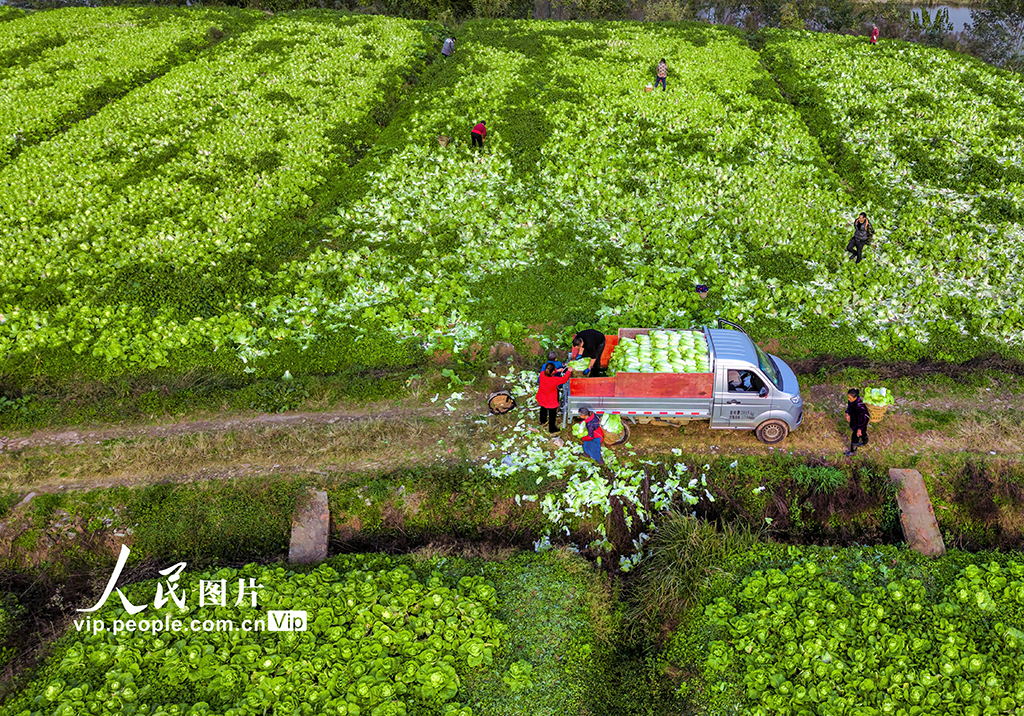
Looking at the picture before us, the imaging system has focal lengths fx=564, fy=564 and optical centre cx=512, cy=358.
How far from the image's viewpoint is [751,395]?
1245 cm

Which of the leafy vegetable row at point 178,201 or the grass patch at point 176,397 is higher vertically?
the leafy vegetable row at point 178,201

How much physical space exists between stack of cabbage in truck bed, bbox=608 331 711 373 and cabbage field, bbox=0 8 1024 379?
301 centimetres

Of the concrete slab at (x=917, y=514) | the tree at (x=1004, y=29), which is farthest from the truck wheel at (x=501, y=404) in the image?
the tree at (x=1004, y=29)

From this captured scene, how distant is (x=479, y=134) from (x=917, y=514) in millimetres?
20230

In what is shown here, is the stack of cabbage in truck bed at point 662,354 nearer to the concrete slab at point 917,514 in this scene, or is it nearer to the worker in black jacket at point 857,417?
the worker in black jacket at point 857,417

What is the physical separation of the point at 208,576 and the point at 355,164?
60.9 ft

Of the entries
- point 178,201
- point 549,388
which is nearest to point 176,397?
point 549,388

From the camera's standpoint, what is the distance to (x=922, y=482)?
39.5ft

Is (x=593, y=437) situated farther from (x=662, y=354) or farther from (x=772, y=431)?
(x=772, y=431)

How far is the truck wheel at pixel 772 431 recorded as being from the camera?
12844mm

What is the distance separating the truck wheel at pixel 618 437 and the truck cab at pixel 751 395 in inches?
76.8

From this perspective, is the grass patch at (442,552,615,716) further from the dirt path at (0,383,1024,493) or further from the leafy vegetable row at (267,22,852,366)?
the leafy vegetable row at (267,22,852,366)

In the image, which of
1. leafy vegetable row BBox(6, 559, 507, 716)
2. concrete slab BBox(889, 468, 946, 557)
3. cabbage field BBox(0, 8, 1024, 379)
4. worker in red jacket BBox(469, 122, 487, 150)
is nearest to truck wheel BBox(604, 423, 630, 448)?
cabbage field BBox(0, 8, 1024, 379)

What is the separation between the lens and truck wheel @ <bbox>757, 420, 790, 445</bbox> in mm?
12844
